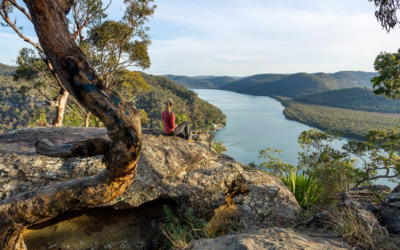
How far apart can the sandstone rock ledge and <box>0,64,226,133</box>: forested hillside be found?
12.5ft

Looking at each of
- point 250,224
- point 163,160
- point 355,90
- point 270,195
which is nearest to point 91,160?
point 163,160

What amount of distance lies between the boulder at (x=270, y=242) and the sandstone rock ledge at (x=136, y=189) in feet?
3.11

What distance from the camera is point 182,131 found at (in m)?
4.76

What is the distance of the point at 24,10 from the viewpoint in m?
6.81

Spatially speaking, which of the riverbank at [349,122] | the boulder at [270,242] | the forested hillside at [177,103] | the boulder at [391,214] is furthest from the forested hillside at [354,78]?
the boulder at [270,242]

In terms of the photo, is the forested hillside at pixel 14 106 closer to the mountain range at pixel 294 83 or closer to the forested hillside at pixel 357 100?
the forested hillside at pixel 357 100

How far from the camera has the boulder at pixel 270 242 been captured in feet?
7.54

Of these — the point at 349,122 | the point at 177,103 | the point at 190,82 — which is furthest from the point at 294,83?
the point at 177,103

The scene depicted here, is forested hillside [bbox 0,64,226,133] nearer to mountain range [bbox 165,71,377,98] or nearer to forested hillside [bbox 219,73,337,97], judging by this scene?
mountain range [bbox 165,71,377,98]

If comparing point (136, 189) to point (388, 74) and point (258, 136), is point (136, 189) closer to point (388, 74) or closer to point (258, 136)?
point (388, 74)

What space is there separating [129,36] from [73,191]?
955 centimetres

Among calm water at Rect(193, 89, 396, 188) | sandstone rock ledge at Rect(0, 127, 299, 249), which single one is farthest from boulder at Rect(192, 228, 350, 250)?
calm water at Rect(193, 89, 396, 188)

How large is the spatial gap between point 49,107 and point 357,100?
8771cm

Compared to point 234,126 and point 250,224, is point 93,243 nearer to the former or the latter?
point 250,224
